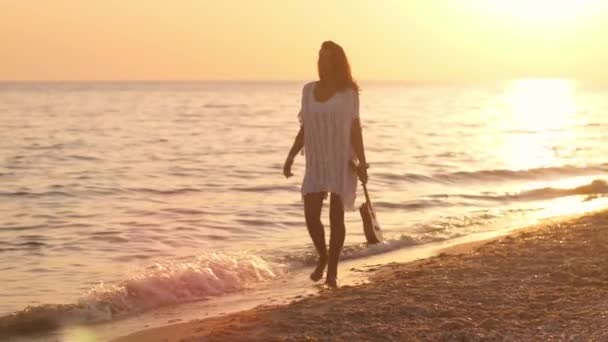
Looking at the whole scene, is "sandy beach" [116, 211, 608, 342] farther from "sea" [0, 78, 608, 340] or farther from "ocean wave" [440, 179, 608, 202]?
"ocean wave" [440, 179, 608, 202]

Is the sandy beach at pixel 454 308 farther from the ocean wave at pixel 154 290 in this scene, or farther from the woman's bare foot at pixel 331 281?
the ocean wave at pixel 154 290

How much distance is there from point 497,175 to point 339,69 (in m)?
16.6

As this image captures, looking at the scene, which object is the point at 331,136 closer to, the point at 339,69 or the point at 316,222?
the point at 339,69

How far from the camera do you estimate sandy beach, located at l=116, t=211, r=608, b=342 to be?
6.30 meters

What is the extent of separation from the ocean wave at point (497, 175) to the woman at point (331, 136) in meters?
14.0

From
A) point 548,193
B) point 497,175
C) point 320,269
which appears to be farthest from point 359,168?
point 497,175

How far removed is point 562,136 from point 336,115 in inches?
1416

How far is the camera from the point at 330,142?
7742mm

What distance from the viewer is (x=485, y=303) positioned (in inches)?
284

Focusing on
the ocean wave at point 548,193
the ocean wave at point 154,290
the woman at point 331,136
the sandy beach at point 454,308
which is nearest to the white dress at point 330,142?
the woman at point 331,136

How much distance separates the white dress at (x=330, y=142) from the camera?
7676 mm

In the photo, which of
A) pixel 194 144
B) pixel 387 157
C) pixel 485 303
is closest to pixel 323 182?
pixel 485 303

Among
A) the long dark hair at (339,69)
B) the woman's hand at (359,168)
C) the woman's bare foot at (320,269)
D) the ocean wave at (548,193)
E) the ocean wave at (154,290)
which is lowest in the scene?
the ocean wave at (548,193)

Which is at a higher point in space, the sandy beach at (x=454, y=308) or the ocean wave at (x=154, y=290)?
the sandy beach at (x=454, y=308)
